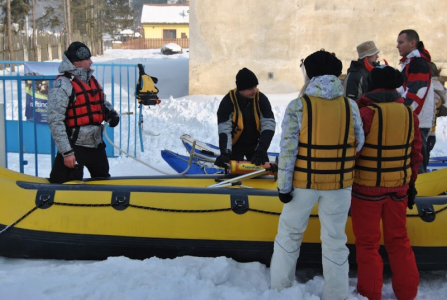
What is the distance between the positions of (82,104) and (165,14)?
47.1m

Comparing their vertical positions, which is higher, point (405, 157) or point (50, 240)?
point (405, 157)

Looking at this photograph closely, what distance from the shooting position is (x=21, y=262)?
3.44 meters

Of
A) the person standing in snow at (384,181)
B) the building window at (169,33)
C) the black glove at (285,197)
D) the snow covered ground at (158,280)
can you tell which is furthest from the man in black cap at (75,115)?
the building window at (169,33)

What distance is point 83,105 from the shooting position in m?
3.78

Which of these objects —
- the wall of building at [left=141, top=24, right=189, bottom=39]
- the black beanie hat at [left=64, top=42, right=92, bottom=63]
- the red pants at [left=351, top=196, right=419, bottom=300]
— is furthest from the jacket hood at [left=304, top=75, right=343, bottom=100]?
the wall of building at [left=141, top=24, right=189, bottom=39]

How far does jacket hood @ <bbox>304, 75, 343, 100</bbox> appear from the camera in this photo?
8.54ft

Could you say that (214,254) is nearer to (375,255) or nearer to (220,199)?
(220,199)

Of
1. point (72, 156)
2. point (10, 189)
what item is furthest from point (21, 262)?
point (72, 156)

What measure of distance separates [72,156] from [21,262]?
2.72ft

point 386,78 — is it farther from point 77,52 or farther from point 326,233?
point 77,52

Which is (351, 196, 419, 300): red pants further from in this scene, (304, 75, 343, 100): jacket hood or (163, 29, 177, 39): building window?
(163, 29, 177, 39): building window

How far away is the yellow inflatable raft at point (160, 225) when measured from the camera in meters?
3.33

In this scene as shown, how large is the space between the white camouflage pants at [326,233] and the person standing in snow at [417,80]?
1.81 metres

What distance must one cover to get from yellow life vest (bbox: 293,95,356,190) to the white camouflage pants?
0.07 metres
